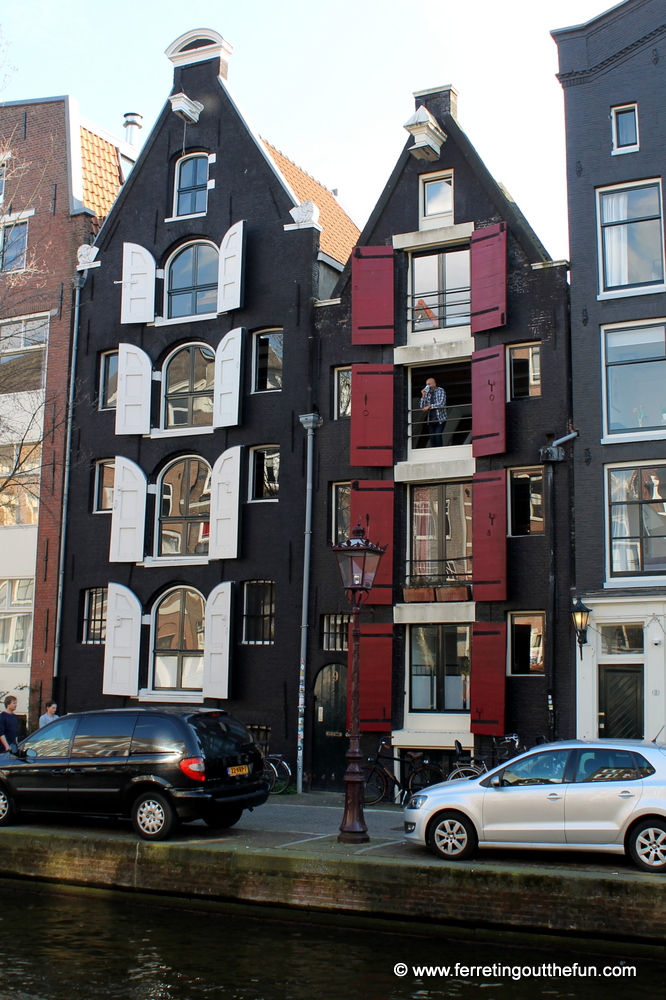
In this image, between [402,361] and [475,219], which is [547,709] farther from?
[475,219]

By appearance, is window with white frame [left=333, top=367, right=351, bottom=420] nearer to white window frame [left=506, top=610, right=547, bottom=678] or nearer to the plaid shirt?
the plaid shirt

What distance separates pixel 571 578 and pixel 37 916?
11.5 m

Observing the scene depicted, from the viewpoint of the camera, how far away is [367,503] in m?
21.7

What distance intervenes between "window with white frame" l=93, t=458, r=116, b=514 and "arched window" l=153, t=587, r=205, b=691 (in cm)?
310

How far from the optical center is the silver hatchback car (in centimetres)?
1159

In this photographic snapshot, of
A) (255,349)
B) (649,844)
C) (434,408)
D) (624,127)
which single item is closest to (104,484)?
(255,349)

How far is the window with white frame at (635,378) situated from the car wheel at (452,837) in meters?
9.65

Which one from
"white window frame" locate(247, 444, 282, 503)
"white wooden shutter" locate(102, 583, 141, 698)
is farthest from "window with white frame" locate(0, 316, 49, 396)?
"white window frame" locate(247, 444, 282, 503)

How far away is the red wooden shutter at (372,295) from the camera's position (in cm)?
2228

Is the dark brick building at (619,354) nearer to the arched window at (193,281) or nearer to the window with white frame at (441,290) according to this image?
the window with white frame at (441,290)

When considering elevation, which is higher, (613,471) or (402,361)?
(402,361)

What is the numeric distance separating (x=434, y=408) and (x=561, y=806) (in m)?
11.2

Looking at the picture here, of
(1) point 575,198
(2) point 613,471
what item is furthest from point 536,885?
(1) point 575,198

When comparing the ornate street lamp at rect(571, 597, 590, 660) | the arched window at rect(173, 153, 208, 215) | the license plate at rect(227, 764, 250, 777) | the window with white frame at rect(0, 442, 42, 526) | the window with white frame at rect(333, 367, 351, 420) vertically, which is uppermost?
the arched window at rect(173, 153, 208, 215)
